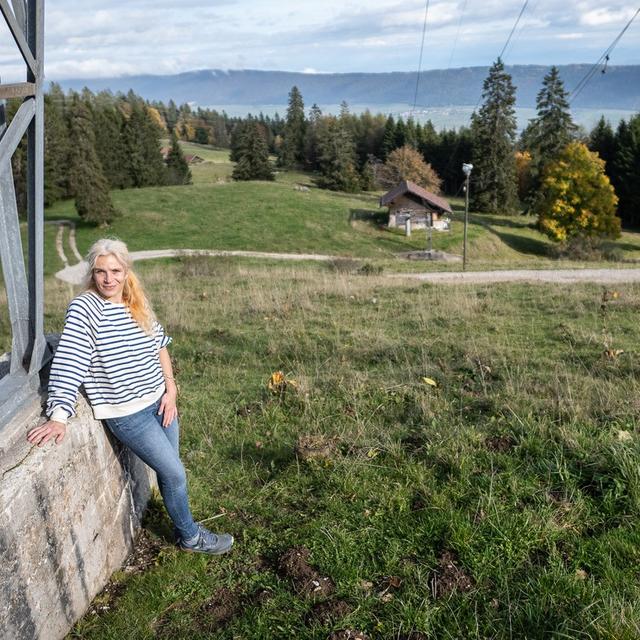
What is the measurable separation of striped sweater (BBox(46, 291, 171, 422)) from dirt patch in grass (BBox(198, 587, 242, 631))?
1152 millimetres

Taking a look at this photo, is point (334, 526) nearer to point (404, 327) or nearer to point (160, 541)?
point (160, 541)

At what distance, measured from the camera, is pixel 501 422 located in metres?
4.82

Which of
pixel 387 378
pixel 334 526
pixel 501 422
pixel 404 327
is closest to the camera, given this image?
pixel 334 526

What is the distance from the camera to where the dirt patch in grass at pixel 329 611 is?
2932 millimetres

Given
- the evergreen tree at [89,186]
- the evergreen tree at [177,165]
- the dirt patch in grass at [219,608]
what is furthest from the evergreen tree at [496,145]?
Answer: the dirt patch in grass at [219,608]

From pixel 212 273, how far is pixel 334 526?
57.3ft

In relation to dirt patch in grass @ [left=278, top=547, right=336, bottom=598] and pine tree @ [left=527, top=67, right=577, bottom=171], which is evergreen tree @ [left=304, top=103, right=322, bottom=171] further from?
dirt patch in grass @ [left=278, top=547, right=336, bottom=598]

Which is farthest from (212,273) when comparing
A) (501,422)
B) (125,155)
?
(125,155)

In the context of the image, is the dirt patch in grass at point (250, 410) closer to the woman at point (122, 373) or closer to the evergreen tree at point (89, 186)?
the woman at point (122, 373)

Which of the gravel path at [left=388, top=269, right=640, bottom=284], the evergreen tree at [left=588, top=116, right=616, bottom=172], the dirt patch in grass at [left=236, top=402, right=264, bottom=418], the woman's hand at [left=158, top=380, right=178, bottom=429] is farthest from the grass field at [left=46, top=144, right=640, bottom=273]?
the woman's hand at [left=158, top=380, right=178, bottom=429]

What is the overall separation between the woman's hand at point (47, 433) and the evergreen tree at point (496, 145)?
5928cm

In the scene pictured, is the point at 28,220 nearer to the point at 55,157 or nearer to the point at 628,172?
the point at 55,157

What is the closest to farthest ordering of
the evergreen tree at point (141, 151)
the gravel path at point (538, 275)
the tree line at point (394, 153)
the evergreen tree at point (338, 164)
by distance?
the gravel path at point (538, 275)
the tree line at point (394, 153)
the evergreen tree at point (141, 151)
the evergreen tree at point (338, 164)

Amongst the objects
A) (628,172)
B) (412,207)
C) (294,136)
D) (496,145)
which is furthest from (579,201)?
(294,136)
